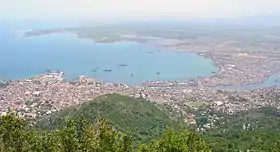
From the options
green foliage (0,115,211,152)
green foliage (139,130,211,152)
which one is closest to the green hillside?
green foliage (0,115,211,152)

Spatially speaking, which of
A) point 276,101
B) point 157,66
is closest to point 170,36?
point 157,66

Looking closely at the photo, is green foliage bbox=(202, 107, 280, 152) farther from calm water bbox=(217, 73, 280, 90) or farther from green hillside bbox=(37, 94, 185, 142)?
calm water bbox=(217, 73, 280, 90)

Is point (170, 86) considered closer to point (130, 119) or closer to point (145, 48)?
point (130, 119)

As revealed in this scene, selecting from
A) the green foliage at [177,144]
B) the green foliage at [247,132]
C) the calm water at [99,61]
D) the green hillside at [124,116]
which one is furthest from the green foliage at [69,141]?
the calm water at [99,61]

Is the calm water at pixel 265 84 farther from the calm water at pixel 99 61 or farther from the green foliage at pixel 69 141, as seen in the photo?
the green foliage at pixel 69 141

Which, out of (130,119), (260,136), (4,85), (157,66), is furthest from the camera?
(157,66)

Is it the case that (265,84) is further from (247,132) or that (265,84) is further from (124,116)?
(124,116)
